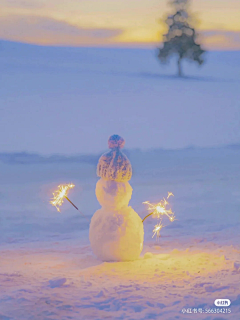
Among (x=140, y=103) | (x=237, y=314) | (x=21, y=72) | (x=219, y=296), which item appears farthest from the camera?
(x=21, y=72)

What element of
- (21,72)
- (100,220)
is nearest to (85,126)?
(21,72)

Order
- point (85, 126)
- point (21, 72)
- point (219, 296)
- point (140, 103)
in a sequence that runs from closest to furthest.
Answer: point (219, 296) → point (85, 126) → point (140, 103) → point (21, 72)

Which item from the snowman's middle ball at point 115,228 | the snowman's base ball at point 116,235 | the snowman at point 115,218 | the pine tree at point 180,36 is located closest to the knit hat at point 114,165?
the snowman at point 115,218

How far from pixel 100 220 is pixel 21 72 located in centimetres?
2818

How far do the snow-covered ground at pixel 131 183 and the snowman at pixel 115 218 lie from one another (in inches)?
8.3

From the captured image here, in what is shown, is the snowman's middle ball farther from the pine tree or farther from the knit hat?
the pine tree

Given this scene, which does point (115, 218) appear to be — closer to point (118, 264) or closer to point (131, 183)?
point (118, 264)

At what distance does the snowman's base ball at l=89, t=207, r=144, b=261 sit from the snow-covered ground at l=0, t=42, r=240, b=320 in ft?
0.52

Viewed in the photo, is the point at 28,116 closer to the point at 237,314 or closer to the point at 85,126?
the point at 85,126

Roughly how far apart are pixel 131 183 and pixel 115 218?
24.2 feet

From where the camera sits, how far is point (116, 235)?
7250mm

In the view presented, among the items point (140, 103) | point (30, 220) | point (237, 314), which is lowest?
point (237, 314)

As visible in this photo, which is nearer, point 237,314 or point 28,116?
point 237,314

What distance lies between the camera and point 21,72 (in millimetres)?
34062
